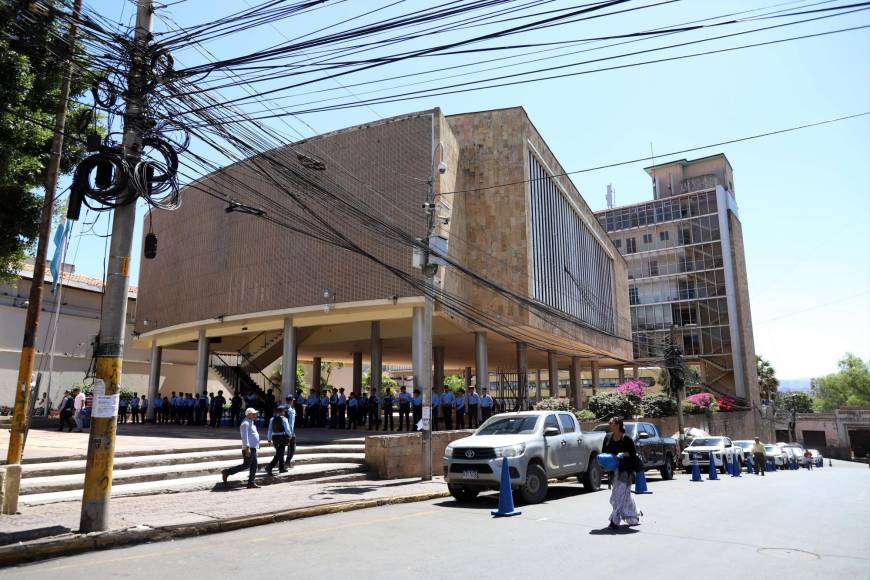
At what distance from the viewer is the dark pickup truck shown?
1750 cm

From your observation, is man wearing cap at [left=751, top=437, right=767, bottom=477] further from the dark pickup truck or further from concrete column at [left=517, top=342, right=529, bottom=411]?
concrete column at [left=517, top=342, right=529, bottom=411]

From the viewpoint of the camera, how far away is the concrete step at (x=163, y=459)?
1133 centimetres

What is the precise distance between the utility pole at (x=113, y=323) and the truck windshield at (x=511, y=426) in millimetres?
7145

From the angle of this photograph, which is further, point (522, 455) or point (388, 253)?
point (388, 253)

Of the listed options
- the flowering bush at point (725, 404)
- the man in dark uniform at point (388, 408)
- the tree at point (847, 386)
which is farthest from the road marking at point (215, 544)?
the tree at point (847, 386)

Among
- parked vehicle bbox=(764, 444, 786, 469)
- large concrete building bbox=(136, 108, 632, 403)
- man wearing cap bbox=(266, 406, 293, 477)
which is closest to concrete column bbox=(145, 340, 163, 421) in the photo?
large concrete building bbox=(136, 108, 632, 403)

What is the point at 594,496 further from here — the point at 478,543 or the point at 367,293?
the point at 367,293

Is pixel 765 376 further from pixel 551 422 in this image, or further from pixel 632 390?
pixel 551 422

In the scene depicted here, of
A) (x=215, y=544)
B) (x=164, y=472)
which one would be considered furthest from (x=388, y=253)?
(x=215, y=544)

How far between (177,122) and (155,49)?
1215 millimetres

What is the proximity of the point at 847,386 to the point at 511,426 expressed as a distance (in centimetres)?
10014

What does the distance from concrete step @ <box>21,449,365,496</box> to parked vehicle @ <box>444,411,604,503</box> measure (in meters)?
4.64

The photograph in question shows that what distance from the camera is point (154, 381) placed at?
3522cm

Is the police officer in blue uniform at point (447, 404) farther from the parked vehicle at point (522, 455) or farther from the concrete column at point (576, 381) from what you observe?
the concrete column at point (576, 381)
